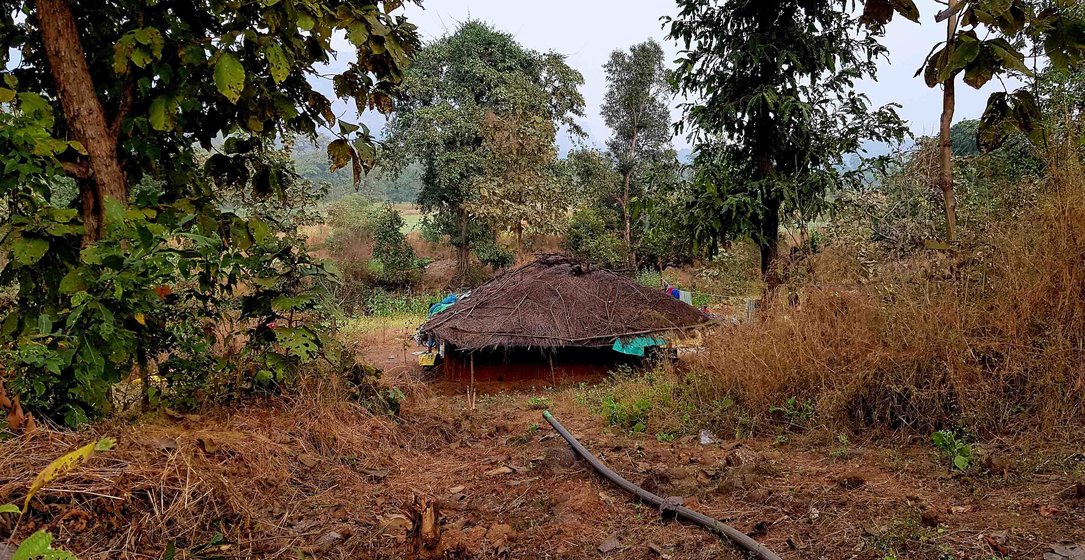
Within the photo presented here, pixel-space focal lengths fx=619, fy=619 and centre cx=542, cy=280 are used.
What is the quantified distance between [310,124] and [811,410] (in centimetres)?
395

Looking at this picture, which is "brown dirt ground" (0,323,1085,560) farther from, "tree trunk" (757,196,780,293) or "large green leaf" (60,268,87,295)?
"tree trunk" (757,196,780,293)

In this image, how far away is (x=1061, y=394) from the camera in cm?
346

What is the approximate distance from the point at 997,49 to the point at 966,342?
5.48 feet

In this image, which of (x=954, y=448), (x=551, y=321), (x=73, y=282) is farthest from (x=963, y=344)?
(x=551, y=321)

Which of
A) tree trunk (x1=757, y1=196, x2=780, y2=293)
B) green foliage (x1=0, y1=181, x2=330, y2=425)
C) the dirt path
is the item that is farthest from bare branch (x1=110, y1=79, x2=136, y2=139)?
tree trunk (x1=757, y1=196, x2=780, y2=293)

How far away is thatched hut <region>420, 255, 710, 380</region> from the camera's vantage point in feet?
37.2

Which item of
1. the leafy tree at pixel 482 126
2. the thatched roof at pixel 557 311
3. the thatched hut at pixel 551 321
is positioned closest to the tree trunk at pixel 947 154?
the thatched roof at pixel 557 311

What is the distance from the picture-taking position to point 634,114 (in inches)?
920

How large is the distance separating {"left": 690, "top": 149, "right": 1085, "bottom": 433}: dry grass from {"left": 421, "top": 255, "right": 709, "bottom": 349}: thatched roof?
20.3ft

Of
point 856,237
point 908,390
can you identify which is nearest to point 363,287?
point 856,237

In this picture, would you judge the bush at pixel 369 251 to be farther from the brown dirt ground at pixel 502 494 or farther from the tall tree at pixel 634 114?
the brown dirt ground at pixel 502 494

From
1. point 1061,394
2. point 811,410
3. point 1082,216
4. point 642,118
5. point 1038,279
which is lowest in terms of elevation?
point 811,410

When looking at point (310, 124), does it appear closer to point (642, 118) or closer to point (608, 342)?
point (608, 342)

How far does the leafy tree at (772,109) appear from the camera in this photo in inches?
293
